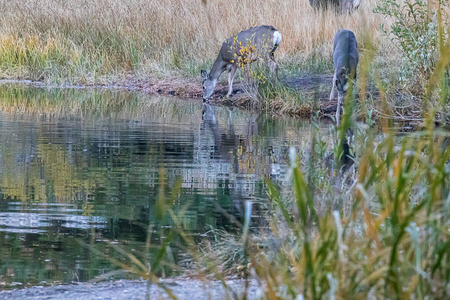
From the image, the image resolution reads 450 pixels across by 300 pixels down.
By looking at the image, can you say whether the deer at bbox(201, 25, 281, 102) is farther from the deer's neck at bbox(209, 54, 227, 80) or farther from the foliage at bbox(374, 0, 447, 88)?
the foliage at bbox(374, 0, 447, 88)

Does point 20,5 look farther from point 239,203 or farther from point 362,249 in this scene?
point 362,249

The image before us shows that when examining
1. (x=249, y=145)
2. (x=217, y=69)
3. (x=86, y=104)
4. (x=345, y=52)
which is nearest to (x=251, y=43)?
(x=217, y=69)

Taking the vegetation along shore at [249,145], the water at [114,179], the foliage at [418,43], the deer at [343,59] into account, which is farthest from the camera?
the deer at [343,59]

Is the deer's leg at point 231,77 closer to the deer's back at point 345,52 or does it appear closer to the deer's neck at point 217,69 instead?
the deer's neck at point 217,69

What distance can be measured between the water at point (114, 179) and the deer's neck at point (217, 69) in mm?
2865

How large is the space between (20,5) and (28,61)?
3.70 meters

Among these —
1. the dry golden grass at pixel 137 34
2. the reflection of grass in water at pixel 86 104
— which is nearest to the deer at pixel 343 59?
the reflection of grass in water at pixel 86 104

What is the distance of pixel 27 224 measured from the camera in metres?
5.27

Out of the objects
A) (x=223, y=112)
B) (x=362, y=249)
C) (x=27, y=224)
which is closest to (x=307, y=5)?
(x=223, y=112)

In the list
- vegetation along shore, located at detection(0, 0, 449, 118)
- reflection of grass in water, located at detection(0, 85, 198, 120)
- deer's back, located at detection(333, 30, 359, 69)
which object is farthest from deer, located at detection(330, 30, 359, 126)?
vegetation along shore, located at detection(0, 0, 449, 118)

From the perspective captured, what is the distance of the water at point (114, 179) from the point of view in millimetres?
4648

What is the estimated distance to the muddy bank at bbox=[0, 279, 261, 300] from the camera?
379 centimetres

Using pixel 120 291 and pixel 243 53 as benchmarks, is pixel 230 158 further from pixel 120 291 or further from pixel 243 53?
pixel 243 53

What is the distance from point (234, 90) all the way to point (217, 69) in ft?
2.08
